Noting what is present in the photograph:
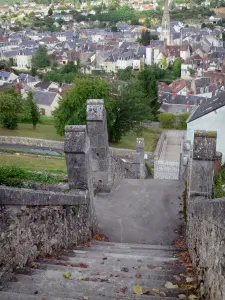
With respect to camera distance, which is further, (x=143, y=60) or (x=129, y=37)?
(x=129, y=37)

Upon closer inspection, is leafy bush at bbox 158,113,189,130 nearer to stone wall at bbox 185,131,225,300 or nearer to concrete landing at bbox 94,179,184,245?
concrete landing at bbox 94,179,184,245

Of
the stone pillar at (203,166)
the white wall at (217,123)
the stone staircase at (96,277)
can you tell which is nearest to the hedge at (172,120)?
the white wall at (217,123)

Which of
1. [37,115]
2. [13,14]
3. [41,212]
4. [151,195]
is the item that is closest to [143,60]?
[37,115]

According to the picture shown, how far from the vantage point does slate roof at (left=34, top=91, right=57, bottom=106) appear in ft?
173

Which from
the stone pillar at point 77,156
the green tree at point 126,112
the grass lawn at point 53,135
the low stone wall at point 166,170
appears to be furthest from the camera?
the grass lawn at point 53,135

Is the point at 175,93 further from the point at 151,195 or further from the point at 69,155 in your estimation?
the point at 69,155

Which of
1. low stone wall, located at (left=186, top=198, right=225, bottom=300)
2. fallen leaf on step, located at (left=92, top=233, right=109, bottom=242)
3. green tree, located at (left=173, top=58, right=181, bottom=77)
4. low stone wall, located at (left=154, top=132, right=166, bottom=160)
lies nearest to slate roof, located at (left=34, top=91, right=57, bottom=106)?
low stone wall, located at (left=154, top=132, right=166, bottom=160)

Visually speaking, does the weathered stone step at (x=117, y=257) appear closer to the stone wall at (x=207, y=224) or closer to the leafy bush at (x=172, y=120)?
the stone wall at (x=207, y=224)

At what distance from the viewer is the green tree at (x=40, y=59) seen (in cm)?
9175

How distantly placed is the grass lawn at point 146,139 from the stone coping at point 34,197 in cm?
2534

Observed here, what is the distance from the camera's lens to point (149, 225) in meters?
10.5

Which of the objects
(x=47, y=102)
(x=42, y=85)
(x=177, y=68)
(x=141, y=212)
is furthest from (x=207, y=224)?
A: (x=177, y=68)

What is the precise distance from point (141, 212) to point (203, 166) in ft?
11.0

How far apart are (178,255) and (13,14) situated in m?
208
